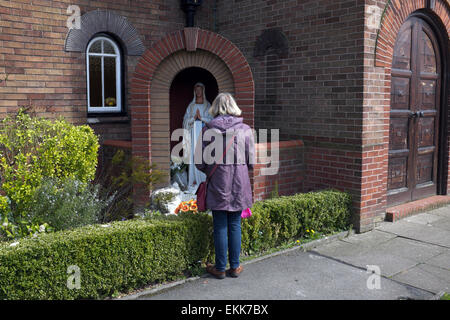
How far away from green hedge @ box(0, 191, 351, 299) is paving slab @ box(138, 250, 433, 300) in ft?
0.89

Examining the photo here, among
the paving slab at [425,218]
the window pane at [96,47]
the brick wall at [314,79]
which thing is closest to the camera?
the brick wall at [314,79]

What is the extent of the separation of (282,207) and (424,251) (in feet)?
6.52

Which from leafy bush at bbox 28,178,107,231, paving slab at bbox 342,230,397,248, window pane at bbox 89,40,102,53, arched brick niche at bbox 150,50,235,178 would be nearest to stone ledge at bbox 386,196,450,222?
paving slab at bbox 342,230,397,248

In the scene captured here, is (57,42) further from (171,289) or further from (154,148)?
(171,289)

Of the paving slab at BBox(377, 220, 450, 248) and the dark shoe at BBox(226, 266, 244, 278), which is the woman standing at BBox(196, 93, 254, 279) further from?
the paving slab at BBox(377, 220, 450, 248)

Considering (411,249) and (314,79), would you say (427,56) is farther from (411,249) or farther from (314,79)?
(411,249)

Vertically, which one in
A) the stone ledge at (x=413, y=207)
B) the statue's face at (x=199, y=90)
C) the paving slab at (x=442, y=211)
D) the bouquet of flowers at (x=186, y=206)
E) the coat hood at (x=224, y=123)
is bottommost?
the paving slab at (x=442, y=211)

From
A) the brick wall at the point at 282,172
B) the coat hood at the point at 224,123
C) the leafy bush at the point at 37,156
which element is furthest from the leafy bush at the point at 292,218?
the leafy bush at the point at 37,156

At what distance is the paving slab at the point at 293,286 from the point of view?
4320 mm

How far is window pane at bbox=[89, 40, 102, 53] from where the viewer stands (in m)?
7.34

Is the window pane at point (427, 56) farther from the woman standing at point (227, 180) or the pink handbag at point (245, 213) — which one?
the pink handbag at point (245, 213)

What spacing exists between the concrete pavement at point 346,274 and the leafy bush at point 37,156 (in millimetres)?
2127

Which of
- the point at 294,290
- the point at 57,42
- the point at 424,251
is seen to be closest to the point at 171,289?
the point at 294,290

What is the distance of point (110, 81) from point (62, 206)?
126 inches
